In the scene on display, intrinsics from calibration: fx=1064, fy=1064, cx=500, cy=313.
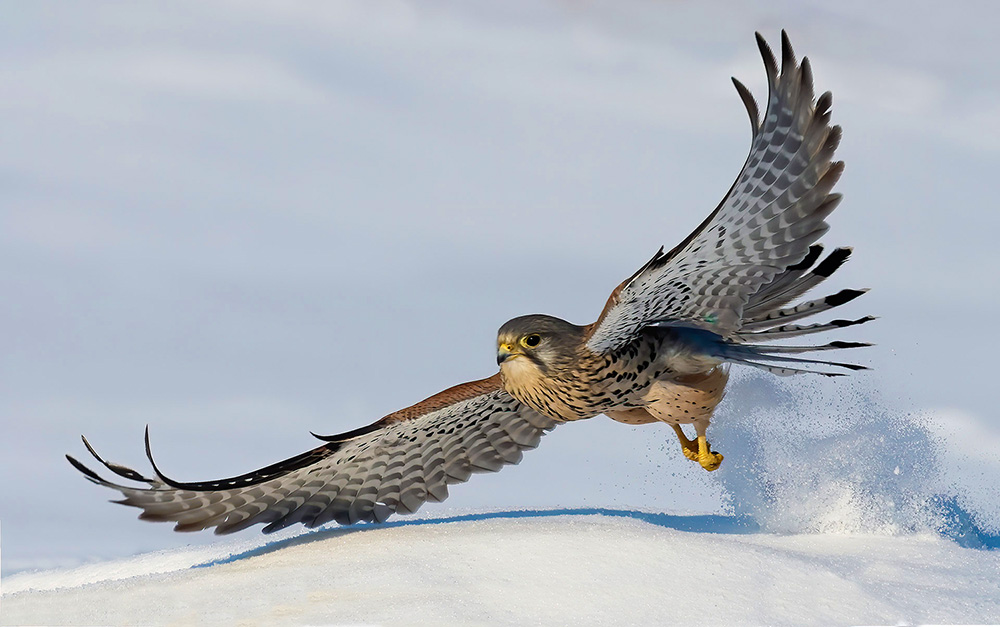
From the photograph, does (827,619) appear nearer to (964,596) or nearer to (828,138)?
(964,596)

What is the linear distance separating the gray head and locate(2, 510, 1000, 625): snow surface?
3.65 ft

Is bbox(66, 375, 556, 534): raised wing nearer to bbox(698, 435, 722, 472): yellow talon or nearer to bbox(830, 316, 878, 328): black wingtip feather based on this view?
bbox(698, 435, 722, 472): yellow talon

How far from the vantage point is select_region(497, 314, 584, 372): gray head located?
6605mm

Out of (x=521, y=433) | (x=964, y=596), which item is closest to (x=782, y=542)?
(x=964, y=596)

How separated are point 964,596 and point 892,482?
2042 mm

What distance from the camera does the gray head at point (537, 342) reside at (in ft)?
21.7

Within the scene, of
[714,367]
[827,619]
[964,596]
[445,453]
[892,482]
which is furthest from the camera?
[892,482]

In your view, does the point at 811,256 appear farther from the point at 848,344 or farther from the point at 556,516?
the point at 556,516

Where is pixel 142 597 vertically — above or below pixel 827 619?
above

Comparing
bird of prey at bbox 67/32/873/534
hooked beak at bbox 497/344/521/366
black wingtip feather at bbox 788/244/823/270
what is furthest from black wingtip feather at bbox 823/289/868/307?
hooked beak at bbox 497/344/521/366

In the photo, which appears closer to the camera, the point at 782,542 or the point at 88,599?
the point at 88,599

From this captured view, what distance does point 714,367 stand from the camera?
6938mm

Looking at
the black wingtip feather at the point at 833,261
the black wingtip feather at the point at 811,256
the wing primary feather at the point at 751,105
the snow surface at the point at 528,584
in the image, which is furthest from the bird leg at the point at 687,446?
the wing primary feather at the point at 751,105

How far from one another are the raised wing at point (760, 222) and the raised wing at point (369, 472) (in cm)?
150
